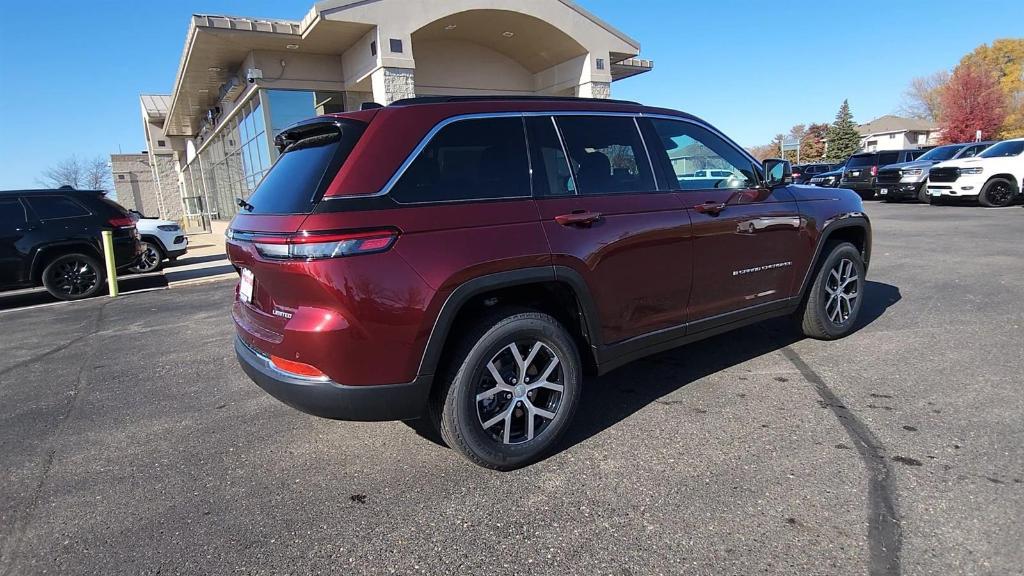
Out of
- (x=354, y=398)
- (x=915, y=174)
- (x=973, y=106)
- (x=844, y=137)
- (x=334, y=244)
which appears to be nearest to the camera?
(x=334, y=244)

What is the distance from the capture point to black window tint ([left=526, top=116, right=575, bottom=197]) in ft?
10.1

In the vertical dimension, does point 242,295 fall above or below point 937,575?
above

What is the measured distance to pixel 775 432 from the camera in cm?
319

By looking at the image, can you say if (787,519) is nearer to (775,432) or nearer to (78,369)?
(775,432)

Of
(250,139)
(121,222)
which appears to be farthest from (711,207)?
(250,139)

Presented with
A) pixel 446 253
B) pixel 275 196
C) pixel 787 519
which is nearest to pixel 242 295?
pixel 275 196

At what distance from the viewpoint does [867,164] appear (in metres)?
21.3

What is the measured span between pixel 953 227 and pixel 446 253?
12.8 meters

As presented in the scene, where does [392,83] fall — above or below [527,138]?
above

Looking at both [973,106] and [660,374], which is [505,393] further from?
[973,106]

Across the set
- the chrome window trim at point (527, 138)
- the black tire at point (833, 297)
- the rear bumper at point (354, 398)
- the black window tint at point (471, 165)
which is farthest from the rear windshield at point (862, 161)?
the rear bumper at point (354, 398)

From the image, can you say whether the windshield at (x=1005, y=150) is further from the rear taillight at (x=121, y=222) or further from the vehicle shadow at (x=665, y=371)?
the rear taillight at (x=121, y=222)

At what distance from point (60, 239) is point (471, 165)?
9.09 m

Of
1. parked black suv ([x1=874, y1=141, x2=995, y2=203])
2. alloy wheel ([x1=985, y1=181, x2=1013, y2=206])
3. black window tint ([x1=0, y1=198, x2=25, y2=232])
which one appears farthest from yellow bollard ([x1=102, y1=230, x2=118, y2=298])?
parked black suv ([x1=874, y1=141, x2=995, y2=203])
